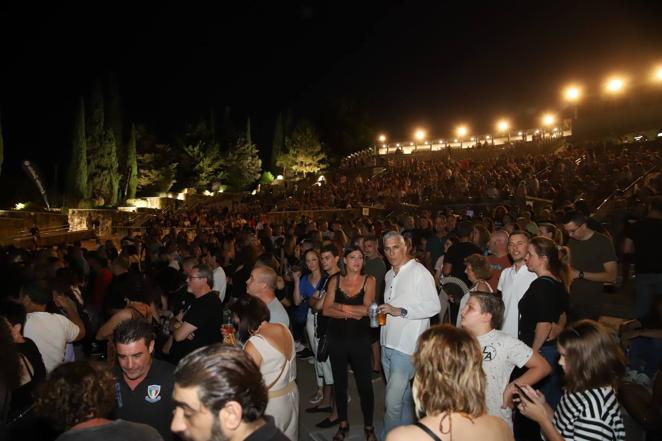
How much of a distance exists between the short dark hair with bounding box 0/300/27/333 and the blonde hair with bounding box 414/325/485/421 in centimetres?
334

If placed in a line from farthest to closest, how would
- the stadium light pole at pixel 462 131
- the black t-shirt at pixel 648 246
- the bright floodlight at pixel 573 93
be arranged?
1. the stadium light pole at pixel 462 131
2. the bright floodlight at pixel 573 93
3. the black t-shirt at pixel 648 246

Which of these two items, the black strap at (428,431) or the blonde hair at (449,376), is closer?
the black strap at (428,431)

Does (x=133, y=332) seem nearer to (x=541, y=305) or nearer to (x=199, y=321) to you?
(x=199, y=321)

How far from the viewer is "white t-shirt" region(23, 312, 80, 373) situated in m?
4.66

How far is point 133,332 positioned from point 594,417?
9.81 ft

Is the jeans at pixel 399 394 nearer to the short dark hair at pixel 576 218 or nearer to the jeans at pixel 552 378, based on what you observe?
the jeans at pixel 552 378

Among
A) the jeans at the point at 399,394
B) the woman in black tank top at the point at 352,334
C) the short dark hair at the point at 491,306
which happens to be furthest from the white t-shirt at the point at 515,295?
the woman in black tank top at the point at 352,334

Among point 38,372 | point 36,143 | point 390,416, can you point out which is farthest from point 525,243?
point 36,143

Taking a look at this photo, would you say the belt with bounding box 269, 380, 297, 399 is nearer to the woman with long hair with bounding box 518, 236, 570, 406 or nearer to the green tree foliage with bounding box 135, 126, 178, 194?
the woman with long hair with bounding box 518, 236, 570, 406

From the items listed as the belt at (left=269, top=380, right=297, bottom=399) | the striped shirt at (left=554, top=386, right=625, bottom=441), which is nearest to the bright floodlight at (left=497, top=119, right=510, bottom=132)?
the belt at (left=269, top=380, right=297, bottom=399)

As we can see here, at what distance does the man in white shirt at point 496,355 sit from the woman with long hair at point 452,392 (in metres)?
1.03

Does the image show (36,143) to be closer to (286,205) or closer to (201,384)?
(286,205)

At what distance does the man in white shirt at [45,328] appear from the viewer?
4.67m

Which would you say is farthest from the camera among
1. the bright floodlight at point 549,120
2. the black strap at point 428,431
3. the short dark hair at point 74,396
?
the bright floodlight at point 549,120
